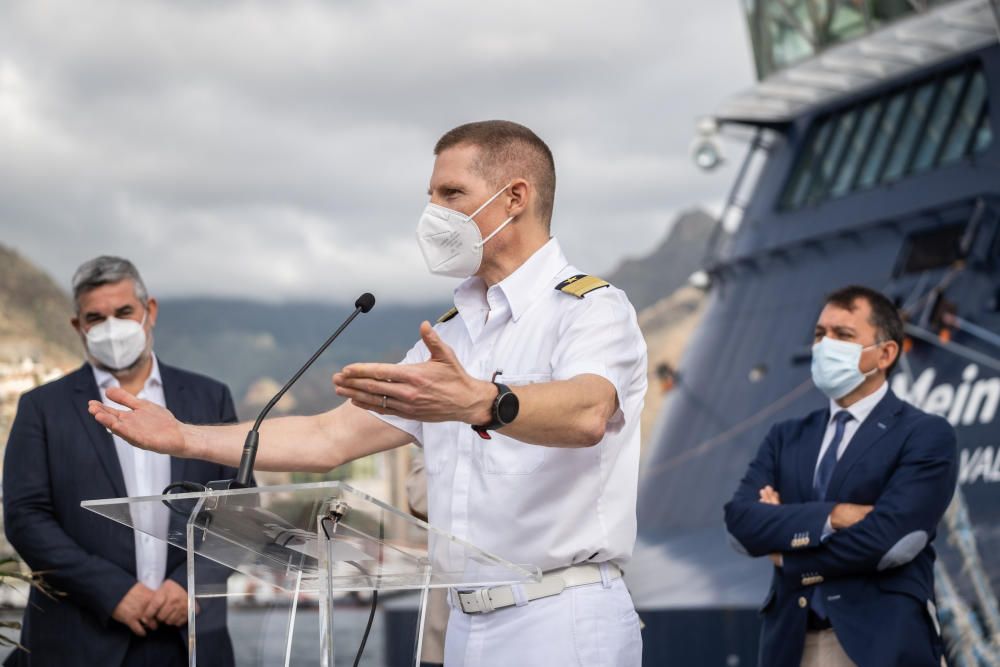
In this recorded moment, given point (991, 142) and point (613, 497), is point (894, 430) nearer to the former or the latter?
point (613, 497)

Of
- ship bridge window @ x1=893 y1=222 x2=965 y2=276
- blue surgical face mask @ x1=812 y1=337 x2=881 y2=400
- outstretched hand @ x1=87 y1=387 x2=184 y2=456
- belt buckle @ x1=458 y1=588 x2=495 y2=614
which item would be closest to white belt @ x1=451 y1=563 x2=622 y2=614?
belt buckle @ x1=458 y1=588 x2=495 y2=614

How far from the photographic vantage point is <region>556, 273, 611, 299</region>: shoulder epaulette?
3234mm

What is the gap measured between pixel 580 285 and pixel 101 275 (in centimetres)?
224

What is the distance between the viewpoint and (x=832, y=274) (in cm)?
1369

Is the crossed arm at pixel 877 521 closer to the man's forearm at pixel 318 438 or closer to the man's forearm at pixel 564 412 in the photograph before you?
the man's forearm at pixel 318 438

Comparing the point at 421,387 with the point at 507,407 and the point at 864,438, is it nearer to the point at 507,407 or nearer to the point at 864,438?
the point at 507,407

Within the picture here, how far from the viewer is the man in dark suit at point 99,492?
4.45m

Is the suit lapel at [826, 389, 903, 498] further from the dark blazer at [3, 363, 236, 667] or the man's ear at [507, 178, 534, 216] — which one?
the dark blazer at [3, 363, 236, 667]

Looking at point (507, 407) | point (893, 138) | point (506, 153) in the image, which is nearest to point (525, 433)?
point (507, 407)

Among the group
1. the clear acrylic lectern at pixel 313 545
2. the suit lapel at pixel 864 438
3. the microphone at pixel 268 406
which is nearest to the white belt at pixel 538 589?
the clear acrylic lectern at pixel 313 545

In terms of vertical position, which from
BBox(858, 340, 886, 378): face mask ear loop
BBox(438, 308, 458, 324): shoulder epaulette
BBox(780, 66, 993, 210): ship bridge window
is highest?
BBox(780, 66, 993, 210): ship bridge window

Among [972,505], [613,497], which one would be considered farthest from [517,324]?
[972,505]

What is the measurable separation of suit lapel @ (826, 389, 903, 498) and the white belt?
6.27 feet

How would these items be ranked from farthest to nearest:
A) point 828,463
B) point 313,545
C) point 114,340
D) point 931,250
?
point 931,250 → point 828,463 → point 114,340 → point 313,545
